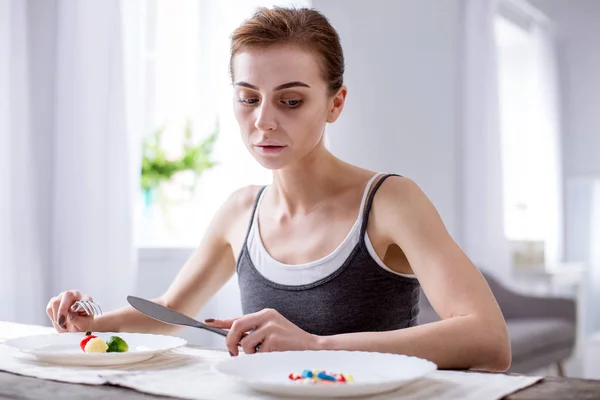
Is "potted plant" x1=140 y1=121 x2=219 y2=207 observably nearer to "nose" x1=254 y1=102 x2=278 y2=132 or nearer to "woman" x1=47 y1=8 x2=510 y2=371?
"woman" x1=47 y1=8 x2=510 y2=371

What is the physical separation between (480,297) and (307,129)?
41 centimetres

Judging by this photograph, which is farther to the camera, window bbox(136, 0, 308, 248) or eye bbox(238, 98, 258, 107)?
window bbox(136, 0, 308, 248)

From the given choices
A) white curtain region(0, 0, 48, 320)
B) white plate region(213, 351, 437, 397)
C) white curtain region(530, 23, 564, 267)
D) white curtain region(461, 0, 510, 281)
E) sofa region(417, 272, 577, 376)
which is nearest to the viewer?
white plate region(213, 351, 437, 397)

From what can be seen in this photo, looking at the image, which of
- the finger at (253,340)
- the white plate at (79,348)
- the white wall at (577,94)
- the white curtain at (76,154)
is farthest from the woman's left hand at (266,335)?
the white wall at (577,94)

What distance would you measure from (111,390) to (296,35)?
2.39 ft

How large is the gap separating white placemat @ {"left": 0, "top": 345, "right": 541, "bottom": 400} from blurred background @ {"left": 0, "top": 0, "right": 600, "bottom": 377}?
1.94 m

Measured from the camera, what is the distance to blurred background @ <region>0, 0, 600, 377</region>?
9.80 feet

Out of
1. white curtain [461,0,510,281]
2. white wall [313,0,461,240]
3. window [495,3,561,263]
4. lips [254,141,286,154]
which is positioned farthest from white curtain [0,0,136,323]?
window [495,3,561,263]

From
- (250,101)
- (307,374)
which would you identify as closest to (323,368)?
(307,374)

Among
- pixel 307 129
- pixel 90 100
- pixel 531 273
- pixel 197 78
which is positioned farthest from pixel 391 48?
pixel 307 129

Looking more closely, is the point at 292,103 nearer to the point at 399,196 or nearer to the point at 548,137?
the point at 399,196

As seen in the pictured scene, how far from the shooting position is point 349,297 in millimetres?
1342

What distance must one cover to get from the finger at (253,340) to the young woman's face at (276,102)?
0.38 m

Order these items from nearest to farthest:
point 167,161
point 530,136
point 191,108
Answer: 1. point 167,161
2. point 191,108
3. point 530,136
